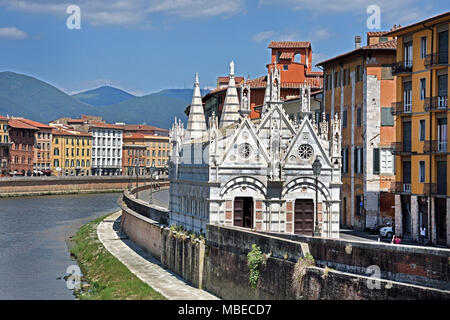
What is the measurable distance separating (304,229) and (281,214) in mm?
1530

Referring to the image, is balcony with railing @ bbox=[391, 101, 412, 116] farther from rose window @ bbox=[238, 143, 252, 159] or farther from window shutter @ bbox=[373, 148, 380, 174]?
rose window @ bbox=[238, 143, 252, 159]

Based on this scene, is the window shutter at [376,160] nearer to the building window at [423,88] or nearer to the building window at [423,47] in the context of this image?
the building window at [423,88]

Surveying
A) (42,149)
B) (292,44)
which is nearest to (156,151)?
(42,149)

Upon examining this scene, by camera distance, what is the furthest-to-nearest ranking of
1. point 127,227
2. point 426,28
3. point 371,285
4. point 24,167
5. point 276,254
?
point 24,167 → point 127,227 → point 426,28 → point 276,254 → point 371,285

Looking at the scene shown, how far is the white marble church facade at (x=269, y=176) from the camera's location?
36.7 metres

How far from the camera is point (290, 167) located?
37.6m

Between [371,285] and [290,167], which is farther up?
[290,167]

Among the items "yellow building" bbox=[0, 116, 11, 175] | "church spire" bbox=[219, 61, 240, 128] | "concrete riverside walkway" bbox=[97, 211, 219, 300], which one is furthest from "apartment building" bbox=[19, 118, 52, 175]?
"church spire" bbox=[219, 61, 240, 128]

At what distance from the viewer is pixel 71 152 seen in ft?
545

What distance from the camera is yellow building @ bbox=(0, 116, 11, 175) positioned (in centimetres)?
14012

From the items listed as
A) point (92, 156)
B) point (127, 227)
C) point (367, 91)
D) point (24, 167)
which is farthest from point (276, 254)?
point (92, 156)

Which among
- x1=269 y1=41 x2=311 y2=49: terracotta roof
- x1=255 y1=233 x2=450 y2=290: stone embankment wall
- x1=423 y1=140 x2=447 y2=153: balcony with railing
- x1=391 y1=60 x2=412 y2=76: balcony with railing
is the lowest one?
x1=255 y1=233 x2=450 y2=290: stone embankment wall

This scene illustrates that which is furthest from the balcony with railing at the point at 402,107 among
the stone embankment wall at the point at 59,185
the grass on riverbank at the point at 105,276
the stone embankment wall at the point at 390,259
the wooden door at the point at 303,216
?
the stone embankment wall at the point at 59,185

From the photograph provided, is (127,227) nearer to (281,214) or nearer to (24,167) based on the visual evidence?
(281,214)
